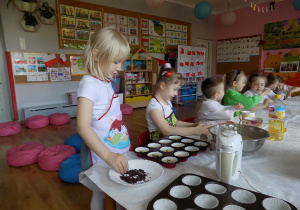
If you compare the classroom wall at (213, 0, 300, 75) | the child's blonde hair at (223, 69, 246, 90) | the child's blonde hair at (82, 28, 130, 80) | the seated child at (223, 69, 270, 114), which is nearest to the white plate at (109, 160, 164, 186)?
the child's blonde hair at (82, 28, 130, 80)

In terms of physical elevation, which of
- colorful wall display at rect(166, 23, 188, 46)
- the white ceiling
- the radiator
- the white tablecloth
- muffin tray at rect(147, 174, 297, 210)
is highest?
the white ceiling

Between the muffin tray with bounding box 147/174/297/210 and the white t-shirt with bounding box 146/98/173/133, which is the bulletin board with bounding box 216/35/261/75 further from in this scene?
the muffin tray with bounding box 147/174/297/210

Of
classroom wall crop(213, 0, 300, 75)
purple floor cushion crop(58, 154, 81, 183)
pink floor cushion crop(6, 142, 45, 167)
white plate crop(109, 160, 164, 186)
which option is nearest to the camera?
white plate crop(109, 160, 164, 186)

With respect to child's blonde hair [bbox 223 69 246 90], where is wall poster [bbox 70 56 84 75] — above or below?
above

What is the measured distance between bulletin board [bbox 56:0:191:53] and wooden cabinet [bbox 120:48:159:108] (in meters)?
0.39

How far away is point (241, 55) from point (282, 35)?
46.4 inches

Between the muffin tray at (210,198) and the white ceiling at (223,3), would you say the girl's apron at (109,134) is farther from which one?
the white ceiling at (223,3)

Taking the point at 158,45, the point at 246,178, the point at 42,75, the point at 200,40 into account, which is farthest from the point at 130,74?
the point at 246,178

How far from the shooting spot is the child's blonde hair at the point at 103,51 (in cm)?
85

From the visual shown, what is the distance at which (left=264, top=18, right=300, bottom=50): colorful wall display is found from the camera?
5016 millimetres

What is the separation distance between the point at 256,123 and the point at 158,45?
15.5 ft

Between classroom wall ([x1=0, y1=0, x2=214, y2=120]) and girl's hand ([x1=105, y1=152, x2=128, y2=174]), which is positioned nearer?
girl's hand ([x1=105, y1=152, x2=128, y2=174])

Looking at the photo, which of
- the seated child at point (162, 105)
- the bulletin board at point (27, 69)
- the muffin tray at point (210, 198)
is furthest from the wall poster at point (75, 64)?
the muffin tray at point (210, 198)

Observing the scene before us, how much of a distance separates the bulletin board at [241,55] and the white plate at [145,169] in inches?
Result: 236
